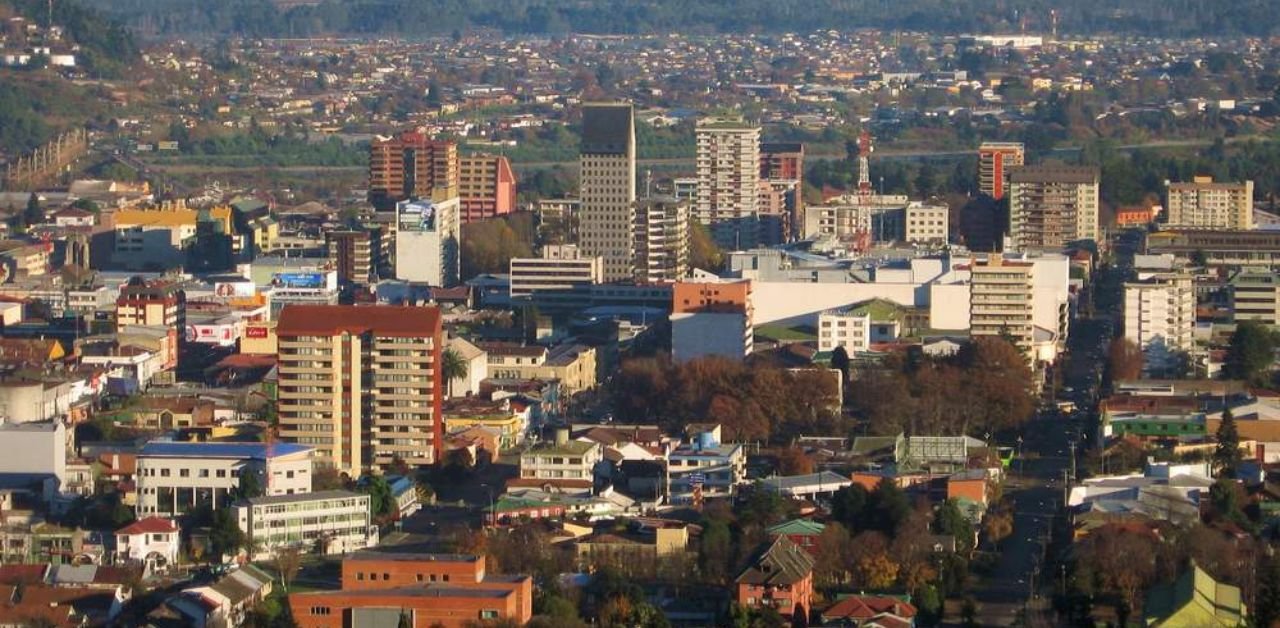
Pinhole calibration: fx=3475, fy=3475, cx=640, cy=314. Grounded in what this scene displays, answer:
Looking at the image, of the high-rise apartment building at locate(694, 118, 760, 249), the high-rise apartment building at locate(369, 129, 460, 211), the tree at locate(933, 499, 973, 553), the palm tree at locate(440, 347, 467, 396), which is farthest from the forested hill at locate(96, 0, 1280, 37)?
the tree at locate(933, 499, 973, 553)

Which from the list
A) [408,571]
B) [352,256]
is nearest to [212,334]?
[352,256]

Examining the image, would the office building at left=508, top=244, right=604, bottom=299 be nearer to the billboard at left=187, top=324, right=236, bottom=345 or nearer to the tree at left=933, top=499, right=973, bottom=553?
the billboard at left=187, top=324, right=236, bottom=345

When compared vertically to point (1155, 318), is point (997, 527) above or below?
below

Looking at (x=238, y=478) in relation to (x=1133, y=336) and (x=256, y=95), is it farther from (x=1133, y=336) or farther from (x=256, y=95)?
(x=256, y=95)

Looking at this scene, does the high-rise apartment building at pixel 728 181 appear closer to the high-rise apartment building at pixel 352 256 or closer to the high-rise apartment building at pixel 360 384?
the high-rise apartment building at pixel 352 256

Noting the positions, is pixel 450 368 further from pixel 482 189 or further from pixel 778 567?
pixel 482 189
